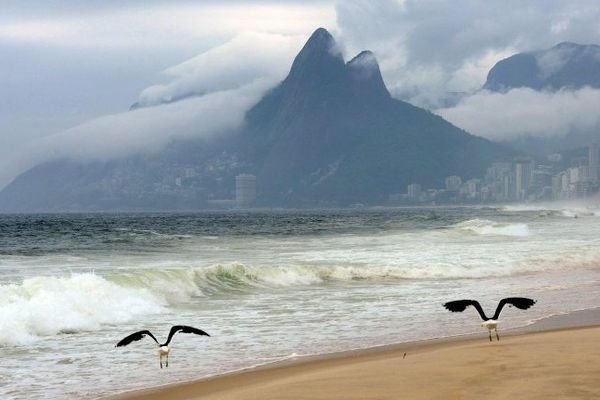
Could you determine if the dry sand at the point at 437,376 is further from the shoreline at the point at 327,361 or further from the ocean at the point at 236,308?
the ocean at the point at 236,308

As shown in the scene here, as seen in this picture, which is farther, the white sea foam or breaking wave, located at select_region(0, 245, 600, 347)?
breaking wave, located at select_region(0, 245, 600, 347)

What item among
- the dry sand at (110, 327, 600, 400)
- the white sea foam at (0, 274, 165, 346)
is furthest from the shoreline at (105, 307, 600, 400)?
the white sea foam at (0, 274, 165, 346)

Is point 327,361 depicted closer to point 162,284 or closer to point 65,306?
point 65,306

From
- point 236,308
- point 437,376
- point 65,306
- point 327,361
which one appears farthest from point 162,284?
point 437,376

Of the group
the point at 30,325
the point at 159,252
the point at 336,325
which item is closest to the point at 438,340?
the point at 336,325

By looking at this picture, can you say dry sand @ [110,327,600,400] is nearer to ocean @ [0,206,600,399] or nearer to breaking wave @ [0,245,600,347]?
ocean @ [0,206,600,399]

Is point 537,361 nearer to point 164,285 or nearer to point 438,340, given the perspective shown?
point 438,340
